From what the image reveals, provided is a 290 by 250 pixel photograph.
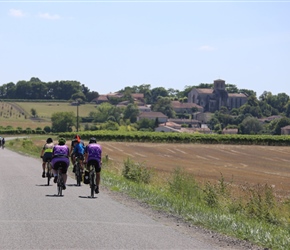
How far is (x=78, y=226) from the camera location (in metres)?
13.1

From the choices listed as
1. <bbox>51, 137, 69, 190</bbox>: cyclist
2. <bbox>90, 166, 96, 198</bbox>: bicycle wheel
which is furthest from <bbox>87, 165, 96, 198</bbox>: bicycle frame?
<bbox>51, 137, 69, 190</bbox>: cyclist

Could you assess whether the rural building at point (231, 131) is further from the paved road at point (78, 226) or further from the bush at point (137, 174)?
the paved road at point (78, 226)

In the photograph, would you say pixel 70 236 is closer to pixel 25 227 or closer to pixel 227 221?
pixel 25 227

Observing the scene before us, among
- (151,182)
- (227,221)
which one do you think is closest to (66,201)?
(227,221)

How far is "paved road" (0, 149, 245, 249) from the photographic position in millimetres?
11094

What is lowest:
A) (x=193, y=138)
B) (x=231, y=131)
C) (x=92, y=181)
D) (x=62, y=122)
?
(x=231, y=131)

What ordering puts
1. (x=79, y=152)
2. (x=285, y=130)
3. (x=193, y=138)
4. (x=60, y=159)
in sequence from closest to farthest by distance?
(x=60, y=159) → (x=79, y=152) → (x=193, y=138) → (x=285, y=130)

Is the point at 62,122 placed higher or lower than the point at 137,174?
lower

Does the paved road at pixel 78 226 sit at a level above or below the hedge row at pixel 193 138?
above

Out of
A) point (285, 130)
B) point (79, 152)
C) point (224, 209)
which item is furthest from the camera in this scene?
point (285, 130)

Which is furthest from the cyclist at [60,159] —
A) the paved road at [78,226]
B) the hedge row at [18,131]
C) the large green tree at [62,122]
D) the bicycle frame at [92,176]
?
the large green tree at [62,122]

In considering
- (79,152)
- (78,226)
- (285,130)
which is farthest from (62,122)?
(78,226)

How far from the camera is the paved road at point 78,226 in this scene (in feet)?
36.4

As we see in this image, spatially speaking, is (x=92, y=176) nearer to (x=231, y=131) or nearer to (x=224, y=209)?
(x=224, y=209)
